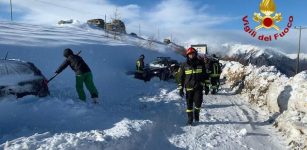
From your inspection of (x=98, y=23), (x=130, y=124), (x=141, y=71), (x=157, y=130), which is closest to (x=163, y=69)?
(x=141, y=71)

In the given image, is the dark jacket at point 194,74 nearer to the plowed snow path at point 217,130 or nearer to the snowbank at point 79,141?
the plowed snow path at point 217,130

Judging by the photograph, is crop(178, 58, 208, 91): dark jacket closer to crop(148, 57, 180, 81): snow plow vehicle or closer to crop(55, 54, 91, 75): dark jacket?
crop(55, 54, 91, 75): dark jacket

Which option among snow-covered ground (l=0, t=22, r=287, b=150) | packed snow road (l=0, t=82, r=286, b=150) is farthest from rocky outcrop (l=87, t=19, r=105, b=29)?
packed snow road (l=0, t=82, r=286, b=150)

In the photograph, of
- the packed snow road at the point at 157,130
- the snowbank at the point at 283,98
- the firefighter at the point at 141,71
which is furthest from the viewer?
the firefighter at the point at 141,71

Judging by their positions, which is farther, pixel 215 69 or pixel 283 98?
pixel 215 69

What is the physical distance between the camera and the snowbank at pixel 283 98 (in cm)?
934

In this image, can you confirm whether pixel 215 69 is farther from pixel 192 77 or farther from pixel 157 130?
pixel 157 130

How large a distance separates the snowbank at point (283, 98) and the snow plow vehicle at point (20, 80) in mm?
5889

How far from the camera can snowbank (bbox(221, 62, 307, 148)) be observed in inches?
368

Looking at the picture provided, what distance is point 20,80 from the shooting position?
1002 centimetres

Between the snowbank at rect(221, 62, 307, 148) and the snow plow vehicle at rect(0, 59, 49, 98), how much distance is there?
5.89 meters

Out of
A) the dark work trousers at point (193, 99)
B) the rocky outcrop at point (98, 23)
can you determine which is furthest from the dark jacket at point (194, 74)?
the rocky outcrop at point (98, 23)

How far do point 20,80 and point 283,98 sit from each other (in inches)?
292

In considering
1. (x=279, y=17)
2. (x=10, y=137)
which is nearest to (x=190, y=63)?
(x=10, y=137)
